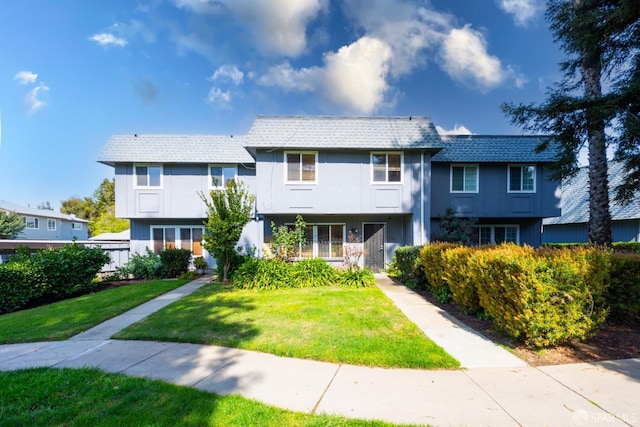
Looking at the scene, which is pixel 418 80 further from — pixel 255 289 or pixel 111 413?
pixel 111 413

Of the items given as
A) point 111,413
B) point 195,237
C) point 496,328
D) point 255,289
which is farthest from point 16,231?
point 496,328

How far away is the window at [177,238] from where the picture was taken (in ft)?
48.2

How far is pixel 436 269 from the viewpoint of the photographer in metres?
7.98

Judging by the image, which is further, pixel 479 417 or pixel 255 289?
pixel 255 289

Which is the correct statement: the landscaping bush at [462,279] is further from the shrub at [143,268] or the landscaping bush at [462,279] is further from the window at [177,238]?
the shrub at [143,268]

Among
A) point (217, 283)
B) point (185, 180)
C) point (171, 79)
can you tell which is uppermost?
point (171, 79)

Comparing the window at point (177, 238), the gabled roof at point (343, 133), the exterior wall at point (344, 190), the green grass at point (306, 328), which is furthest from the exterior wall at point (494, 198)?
the window at point (177, 238)

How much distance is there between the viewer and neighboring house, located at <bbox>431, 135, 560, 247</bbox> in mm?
13875

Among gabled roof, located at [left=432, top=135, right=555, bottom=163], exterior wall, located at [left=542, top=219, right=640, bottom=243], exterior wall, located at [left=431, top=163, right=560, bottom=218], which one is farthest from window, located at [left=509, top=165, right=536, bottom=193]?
exterior wall, located at [left=542, top=219, right=640, bottom=243]

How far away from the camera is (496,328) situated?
5.25 m

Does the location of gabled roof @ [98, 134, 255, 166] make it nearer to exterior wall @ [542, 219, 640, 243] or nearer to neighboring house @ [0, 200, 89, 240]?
exterior wall @ [542, 219, 640, 243]

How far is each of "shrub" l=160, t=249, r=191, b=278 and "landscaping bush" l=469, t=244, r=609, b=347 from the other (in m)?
13.0

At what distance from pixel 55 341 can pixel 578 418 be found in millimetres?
8175

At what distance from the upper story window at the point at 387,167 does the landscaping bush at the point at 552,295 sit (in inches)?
320
